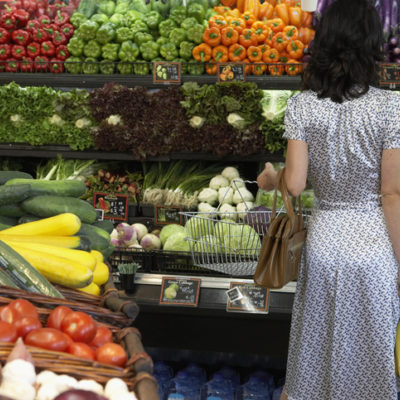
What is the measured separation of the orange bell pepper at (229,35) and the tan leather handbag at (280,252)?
6.09ft

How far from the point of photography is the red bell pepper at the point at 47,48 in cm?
392

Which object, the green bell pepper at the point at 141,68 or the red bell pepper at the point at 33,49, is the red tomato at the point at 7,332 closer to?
the green bell pepper at the point at 141,68

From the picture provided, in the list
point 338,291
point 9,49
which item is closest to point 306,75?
point 338,291

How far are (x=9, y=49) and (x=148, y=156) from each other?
133cm

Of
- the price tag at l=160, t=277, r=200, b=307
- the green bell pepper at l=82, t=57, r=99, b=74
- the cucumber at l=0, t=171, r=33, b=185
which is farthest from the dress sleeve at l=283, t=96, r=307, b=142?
the green bell pepper at l=82, t=57, r=99, b=74

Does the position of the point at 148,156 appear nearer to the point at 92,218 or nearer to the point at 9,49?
the point at 9,49

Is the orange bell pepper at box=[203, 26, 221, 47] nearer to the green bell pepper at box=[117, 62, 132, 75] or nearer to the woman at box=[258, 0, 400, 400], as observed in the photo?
the green bell pepper at box=[117, 62, 132, 75]

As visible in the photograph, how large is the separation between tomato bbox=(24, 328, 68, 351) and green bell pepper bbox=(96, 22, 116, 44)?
10.4 feet

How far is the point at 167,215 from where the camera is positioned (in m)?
3.25

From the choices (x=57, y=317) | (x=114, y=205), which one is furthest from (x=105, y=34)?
(x=57, y=317)

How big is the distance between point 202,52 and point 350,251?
2.10 m

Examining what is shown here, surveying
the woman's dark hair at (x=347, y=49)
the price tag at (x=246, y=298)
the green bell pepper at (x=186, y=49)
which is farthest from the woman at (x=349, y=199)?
the green bell pepper at (x=186, y=49)

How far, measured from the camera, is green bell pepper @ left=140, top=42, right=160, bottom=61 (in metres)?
3.80

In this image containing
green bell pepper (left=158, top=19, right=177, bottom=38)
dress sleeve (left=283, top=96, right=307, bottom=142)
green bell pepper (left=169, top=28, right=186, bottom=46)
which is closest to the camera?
dress sleeve (left=283, top=96, right=307, bottom=142)
